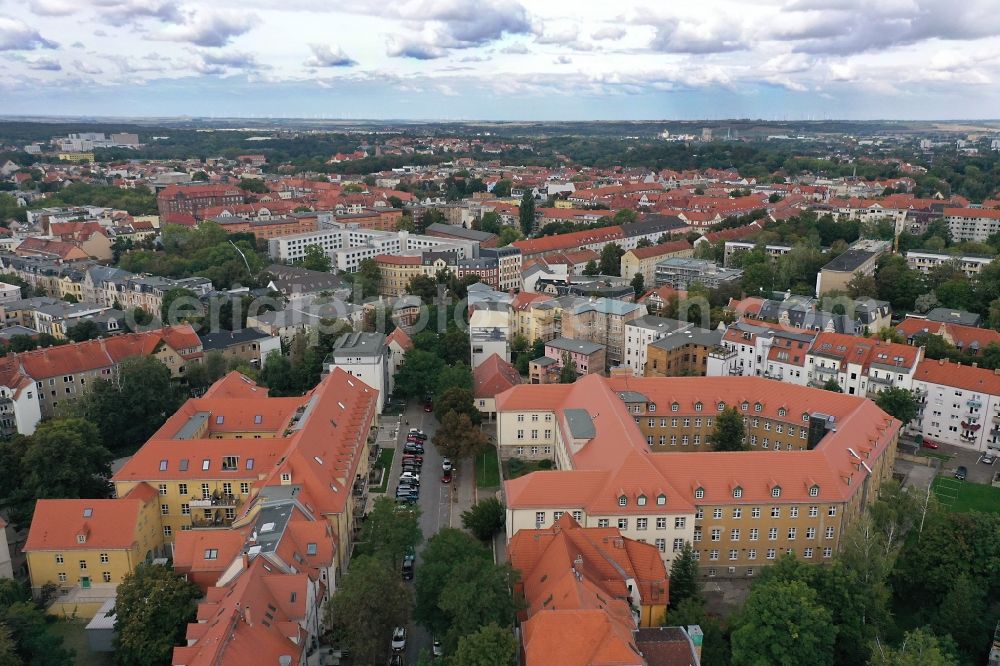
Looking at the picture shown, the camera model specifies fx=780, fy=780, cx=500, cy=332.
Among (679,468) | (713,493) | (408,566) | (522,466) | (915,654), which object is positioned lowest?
(408,566)

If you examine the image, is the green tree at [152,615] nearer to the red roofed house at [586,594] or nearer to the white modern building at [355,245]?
the red roofed house at [586,594]

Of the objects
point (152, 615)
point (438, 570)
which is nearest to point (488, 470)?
→ point (438, 570)

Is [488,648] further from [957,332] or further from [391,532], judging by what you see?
[957,332]

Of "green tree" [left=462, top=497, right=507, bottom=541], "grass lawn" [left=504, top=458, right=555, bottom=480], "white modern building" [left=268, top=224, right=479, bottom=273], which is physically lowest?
"grass lawn" [left=504, top=458, right=555, bottom=480]

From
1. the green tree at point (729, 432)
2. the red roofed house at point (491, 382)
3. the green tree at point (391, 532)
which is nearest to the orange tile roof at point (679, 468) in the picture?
the green tree at point (729, 432)

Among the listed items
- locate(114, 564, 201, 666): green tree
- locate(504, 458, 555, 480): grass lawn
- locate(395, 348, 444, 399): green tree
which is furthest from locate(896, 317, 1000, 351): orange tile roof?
locate(114, 564, 201, 666): green tree

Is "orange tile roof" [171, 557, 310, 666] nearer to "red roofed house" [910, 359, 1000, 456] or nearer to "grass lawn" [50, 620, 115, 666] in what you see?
"grass lawn" [50, 620, 115, 666]

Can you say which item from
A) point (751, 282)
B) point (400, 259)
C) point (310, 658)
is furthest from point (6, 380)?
point (751, 282)
